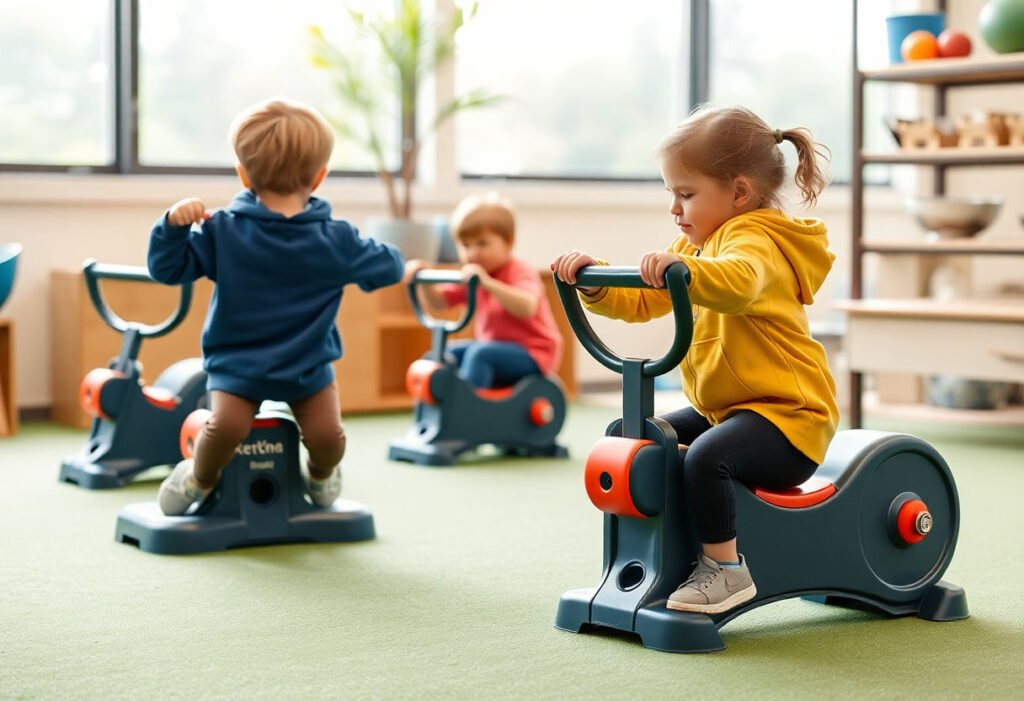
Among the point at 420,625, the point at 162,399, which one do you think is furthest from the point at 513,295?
the point at 420,625

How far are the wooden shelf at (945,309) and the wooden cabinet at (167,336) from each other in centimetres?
126

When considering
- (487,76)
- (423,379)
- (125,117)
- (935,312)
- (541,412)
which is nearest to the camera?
(423,379)

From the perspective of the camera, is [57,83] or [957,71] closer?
[957,71]

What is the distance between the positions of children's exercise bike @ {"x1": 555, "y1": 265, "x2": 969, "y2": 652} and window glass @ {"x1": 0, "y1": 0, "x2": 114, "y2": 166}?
348 cm

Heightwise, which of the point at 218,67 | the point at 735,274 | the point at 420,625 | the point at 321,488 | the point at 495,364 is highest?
the point at 218,67

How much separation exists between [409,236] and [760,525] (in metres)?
3.03

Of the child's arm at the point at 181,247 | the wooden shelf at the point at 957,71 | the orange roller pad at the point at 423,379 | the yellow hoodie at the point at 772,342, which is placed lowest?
the orange roller pad at the point at 423,379

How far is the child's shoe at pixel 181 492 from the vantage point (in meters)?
2.85

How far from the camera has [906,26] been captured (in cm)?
477

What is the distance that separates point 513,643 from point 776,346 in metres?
0.59

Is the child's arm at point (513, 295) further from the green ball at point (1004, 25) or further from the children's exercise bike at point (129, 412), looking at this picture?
the green ball at point (1004, 25)

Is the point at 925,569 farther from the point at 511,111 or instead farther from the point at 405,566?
the point at 511,111

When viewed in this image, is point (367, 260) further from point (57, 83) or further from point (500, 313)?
point (57, 83)

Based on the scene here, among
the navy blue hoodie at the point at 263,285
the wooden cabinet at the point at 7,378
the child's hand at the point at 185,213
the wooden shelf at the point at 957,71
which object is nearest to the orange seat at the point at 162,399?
the navy blue hoodie at the point at 263,285
